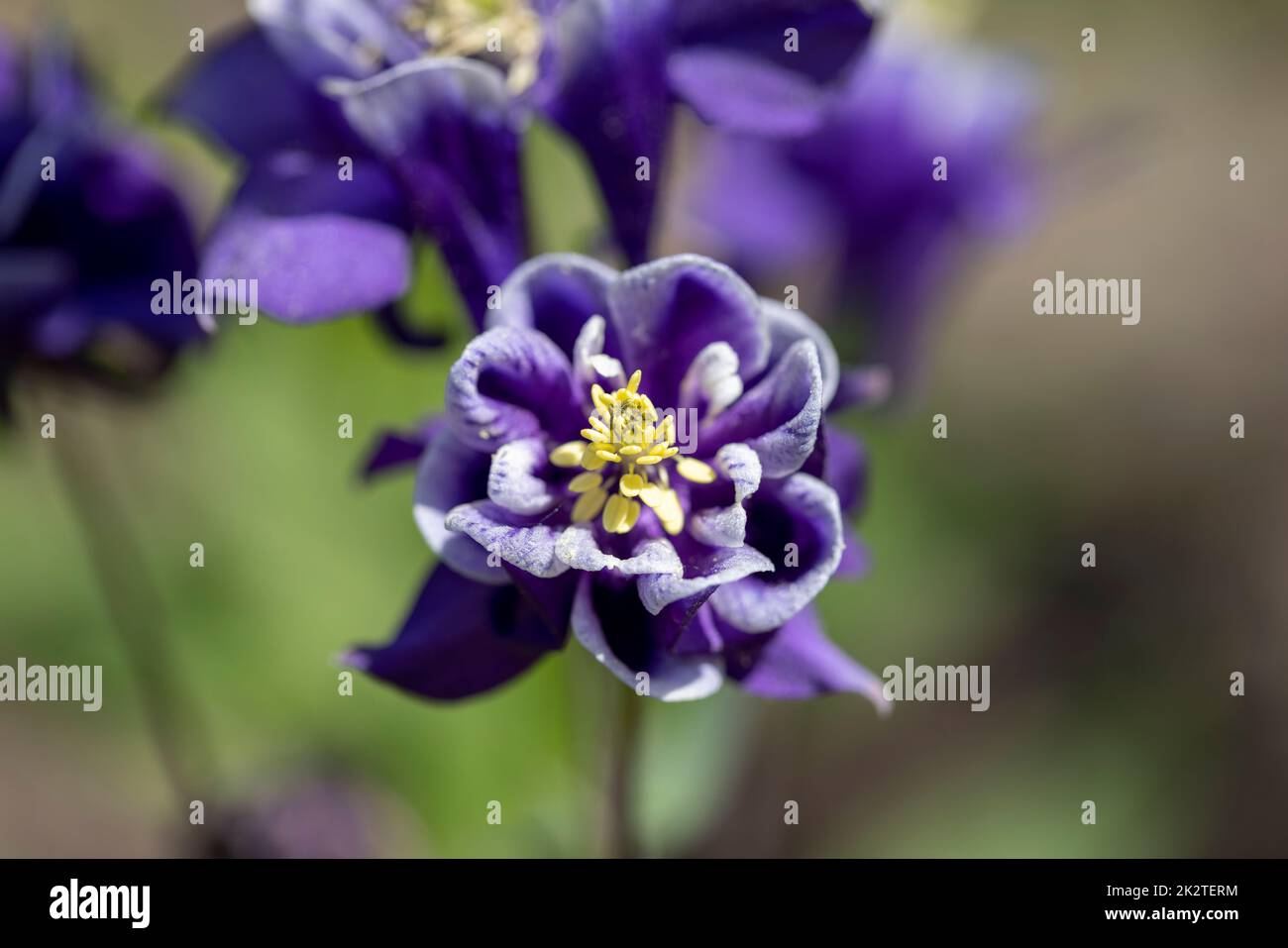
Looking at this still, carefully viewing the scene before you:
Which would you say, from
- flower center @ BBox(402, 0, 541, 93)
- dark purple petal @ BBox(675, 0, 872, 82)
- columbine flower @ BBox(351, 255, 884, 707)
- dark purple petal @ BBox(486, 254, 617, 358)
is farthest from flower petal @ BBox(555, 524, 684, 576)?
dark purple petal @ BBox(675, 0, 872, 82)

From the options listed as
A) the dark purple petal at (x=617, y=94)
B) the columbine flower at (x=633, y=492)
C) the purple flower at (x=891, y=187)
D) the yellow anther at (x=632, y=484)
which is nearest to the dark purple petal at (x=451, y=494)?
the columbine flower at (x=633, y=492)

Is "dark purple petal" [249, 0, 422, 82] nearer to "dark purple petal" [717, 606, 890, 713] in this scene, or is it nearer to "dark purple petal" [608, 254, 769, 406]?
"dark purple petal" [608, 254, 769, 406]

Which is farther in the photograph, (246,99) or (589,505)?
(246,99)

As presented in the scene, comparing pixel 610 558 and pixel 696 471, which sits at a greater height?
pixel 696 471

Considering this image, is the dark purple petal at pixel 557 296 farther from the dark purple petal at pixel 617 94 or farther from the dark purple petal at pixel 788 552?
the dark purple petal at pixel 788 552

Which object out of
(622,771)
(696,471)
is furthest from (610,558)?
(622,771)

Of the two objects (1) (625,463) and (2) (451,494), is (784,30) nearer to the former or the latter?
(1) (625,463)
